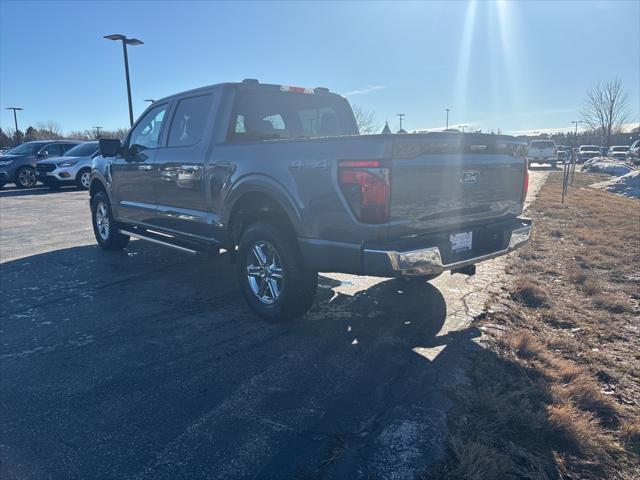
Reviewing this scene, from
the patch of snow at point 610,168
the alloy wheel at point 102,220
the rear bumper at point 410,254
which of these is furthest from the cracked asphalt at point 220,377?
the patch of snow at point 610,168

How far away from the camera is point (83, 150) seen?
1783cm

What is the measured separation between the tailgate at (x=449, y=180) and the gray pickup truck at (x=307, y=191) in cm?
1

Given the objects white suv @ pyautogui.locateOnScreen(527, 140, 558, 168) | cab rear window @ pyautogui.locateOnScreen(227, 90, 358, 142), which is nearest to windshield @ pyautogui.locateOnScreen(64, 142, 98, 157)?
cab rear window @ pyautogui.locateOnScreen(227, 90, 358, 142)

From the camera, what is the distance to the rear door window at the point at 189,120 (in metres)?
4.85

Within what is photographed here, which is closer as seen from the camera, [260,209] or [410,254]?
[410,254]

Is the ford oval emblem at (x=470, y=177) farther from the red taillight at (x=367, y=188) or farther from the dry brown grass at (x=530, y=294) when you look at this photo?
the dry brown grass at (x=530, y=294)

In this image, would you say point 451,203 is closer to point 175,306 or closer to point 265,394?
point 265,394

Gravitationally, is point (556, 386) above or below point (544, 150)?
below

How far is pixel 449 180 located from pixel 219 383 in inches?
85.6

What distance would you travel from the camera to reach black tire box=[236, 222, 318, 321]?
12.6 feet

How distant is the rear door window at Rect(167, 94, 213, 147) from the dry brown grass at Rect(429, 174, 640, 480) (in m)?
3.33

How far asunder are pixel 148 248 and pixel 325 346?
15.4 feet

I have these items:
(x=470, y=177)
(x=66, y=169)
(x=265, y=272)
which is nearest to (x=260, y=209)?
(x=265, y=272)

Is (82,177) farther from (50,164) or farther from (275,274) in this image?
(275,274)
